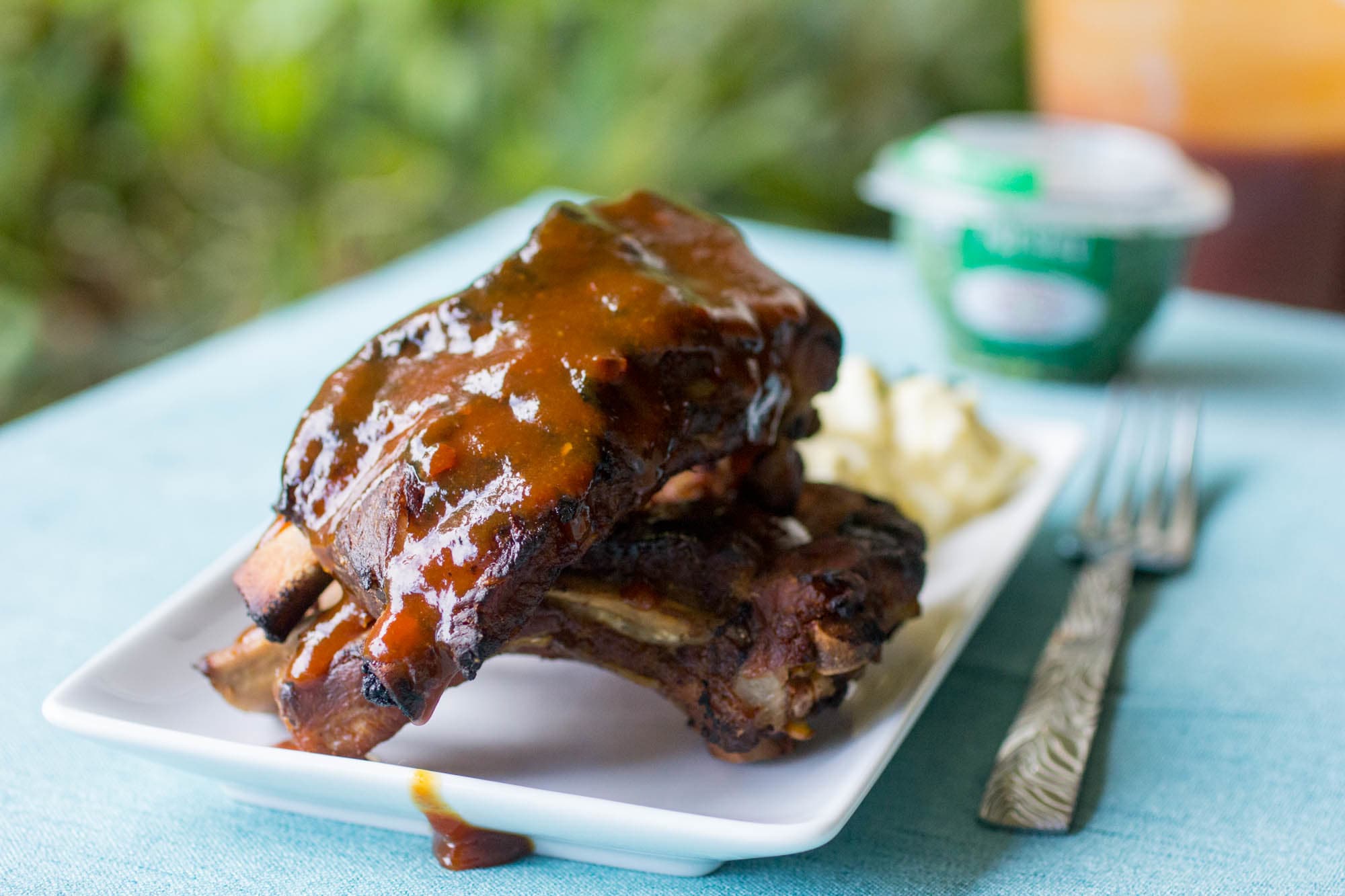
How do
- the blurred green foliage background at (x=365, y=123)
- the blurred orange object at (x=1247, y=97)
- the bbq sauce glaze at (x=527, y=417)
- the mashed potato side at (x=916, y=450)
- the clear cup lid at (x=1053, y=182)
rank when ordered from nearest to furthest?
1. the bbq sauce glaze at (x=527, y=417)
2. the mashed potato side at (x=916, y=450)
3. the clear cup lid at (x=1053, y=182)
4. the blurred orange object at (x=1247, y=97)
5. the blurred green foliage background at (x=365, y=123)

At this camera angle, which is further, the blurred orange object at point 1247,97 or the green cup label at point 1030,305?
the blurred orange object at point 1247,97

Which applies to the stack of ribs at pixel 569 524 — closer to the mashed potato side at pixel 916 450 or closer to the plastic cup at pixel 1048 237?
the mashed potato side at pixel 916 450

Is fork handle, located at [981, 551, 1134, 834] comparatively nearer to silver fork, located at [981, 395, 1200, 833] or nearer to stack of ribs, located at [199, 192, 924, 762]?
silver fork, located at [981, 395, 1200, 833]

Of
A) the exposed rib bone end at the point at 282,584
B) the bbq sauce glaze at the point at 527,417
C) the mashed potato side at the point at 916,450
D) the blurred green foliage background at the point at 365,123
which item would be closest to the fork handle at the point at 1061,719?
the mashed potato side at the point at 916,450

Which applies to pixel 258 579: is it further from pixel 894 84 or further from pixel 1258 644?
pixel 894 84

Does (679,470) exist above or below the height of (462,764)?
above

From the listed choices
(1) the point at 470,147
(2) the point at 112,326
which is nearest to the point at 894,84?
(1) the point at 470,147

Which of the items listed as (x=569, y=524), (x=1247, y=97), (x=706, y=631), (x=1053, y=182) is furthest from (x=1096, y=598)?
(x=1247, y=97)
